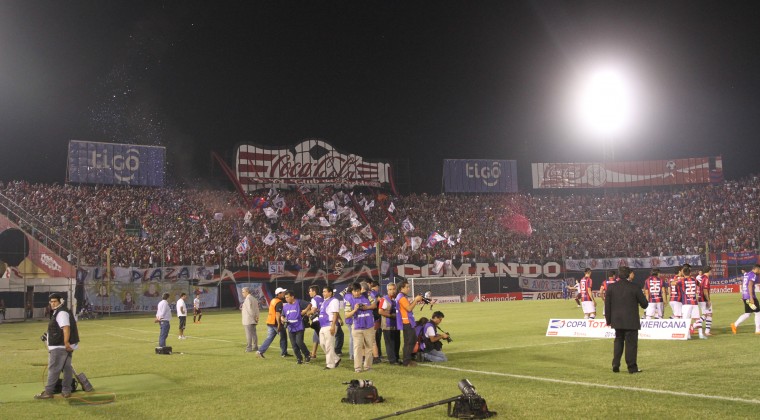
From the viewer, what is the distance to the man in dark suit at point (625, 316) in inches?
535

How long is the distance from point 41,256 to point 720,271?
5638cm

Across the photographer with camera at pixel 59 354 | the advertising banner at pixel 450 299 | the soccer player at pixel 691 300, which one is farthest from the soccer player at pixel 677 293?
the advertising banner at pixel 450 299

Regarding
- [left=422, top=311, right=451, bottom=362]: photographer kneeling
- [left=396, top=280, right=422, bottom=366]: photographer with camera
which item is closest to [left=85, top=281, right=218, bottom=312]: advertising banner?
[left=422, top=311, right=451, bottom=362]: photographer kneeling

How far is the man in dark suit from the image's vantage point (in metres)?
13.6

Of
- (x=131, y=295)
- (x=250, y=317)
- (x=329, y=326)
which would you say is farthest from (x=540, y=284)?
(x=329, y=326)

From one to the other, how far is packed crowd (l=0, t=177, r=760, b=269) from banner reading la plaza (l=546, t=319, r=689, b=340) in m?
35.5

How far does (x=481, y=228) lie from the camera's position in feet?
238

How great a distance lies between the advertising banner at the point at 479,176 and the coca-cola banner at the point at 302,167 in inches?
384

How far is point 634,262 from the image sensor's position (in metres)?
64.6

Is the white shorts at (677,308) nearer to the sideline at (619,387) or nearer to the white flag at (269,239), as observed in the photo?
the sideline at (619,387)

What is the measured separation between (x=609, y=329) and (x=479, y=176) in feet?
211

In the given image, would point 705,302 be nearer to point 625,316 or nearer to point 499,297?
point 625,316

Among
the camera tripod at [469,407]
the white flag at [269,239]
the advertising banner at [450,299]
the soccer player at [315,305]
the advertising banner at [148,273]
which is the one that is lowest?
the advertising banner at [450,299]

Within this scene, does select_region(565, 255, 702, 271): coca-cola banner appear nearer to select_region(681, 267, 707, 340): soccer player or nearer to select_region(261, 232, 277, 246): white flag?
select_region(261, 232, 277, 246): white flag
